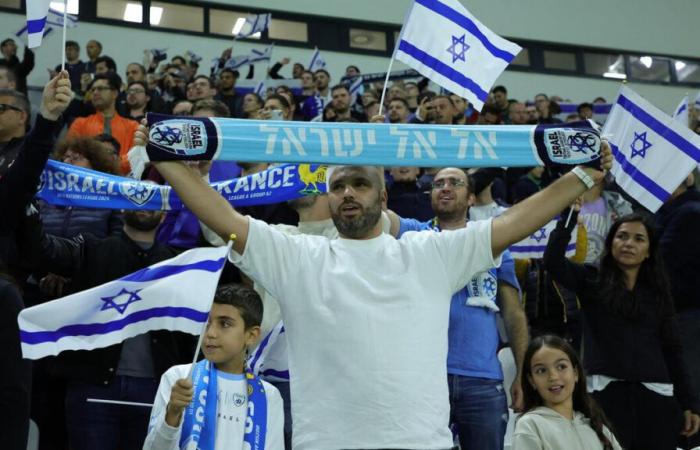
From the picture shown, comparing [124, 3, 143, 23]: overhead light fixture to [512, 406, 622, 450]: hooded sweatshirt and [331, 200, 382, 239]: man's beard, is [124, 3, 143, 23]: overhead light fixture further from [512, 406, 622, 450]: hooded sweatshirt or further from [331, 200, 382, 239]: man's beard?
[331, 200, 382, 239]: man's beard

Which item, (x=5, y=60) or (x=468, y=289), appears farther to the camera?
(x=5, y=60)

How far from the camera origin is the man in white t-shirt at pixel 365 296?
333cm

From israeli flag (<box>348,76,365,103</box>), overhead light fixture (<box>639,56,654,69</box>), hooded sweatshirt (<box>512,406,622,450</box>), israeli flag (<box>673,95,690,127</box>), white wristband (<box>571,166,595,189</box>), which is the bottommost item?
hooded sweatshirt (<box>512,406,622,450</box>)

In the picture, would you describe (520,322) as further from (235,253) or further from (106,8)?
(106,8)

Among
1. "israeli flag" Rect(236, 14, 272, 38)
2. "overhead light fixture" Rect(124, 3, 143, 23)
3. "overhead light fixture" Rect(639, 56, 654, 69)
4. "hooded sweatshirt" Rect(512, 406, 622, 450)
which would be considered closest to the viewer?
"hooded sweatshirt" Rect(512, 406, 622, 450)

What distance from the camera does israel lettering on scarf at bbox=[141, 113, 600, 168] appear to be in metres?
3.67

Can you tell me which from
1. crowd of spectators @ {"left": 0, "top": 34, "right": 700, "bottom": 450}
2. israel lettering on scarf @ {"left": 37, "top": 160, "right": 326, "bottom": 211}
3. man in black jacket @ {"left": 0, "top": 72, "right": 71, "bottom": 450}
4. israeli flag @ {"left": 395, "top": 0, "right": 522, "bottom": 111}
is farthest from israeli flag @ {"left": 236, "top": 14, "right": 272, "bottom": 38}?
man in black jacket @ {"left": 0, "top": 72, "right": 71, "bottom": 450}

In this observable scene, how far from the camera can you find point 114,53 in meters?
17.4

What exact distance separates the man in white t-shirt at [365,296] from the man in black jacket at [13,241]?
1006mm

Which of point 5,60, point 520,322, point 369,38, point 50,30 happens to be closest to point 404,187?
point 520,322

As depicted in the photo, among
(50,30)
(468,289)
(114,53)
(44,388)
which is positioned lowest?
(44,388)

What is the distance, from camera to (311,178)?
18.1 ft

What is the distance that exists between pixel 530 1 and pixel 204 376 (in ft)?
61.1

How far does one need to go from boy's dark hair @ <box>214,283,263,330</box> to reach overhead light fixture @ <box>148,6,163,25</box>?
47.2 ft
